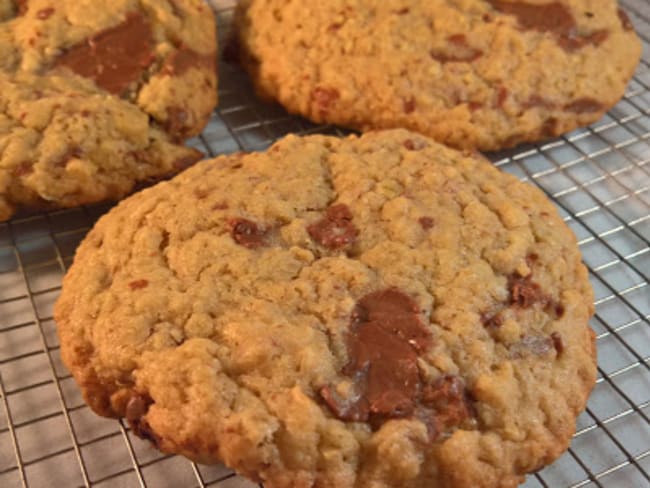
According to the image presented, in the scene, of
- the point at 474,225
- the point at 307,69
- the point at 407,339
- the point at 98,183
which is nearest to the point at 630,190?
the point at 474,225

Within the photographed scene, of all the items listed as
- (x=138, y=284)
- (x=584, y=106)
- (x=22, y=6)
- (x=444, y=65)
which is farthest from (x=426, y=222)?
(x=22, y=6)

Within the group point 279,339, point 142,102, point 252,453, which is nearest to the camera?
point 252,453

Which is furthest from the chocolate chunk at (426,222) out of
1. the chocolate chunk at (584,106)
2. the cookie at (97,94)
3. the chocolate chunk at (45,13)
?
the chocolate chunk at (45,13)

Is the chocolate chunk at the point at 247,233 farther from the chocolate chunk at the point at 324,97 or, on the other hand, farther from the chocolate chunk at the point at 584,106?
the chocolate chunk at the point at 584,106

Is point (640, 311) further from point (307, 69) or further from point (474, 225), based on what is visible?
point (307, 69)

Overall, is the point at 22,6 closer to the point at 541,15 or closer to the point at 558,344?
the point at 541,15
